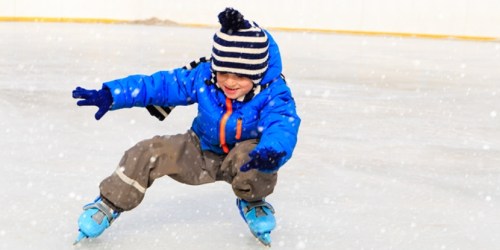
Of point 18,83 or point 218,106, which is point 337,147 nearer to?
point 218,106

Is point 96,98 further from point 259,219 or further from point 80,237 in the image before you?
point 259,219

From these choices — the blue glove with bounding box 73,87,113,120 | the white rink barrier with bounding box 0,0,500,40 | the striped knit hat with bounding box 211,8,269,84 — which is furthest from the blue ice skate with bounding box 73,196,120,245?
the white rink barrier with bounding box 0,0,500,40

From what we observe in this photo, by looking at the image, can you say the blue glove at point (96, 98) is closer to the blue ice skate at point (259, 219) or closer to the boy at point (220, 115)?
the boy at point (220, 115)

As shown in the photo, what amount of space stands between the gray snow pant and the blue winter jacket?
0.16 ft

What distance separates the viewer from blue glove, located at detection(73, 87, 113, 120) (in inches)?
73.0

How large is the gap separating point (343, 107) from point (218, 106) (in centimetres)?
274

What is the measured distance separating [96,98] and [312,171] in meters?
1.15

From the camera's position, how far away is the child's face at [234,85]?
6.38ft

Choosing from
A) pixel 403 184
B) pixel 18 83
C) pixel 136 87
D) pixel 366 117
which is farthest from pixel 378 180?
pixel 18 83

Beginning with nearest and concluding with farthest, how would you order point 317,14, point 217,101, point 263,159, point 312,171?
point 263,159
point 217,101
point 312,171
point 317,14

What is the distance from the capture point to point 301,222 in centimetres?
217

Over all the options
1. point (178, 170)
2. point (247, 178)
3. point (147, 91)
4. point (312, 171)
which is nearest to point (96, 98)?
point (147, 91)

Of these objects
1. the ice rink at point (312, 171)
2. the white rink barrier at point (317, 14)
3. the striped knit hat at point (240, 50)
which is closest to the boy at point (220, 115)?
the striped knit hat at point (240, 50)

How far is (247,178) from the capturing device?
1.96 metres
